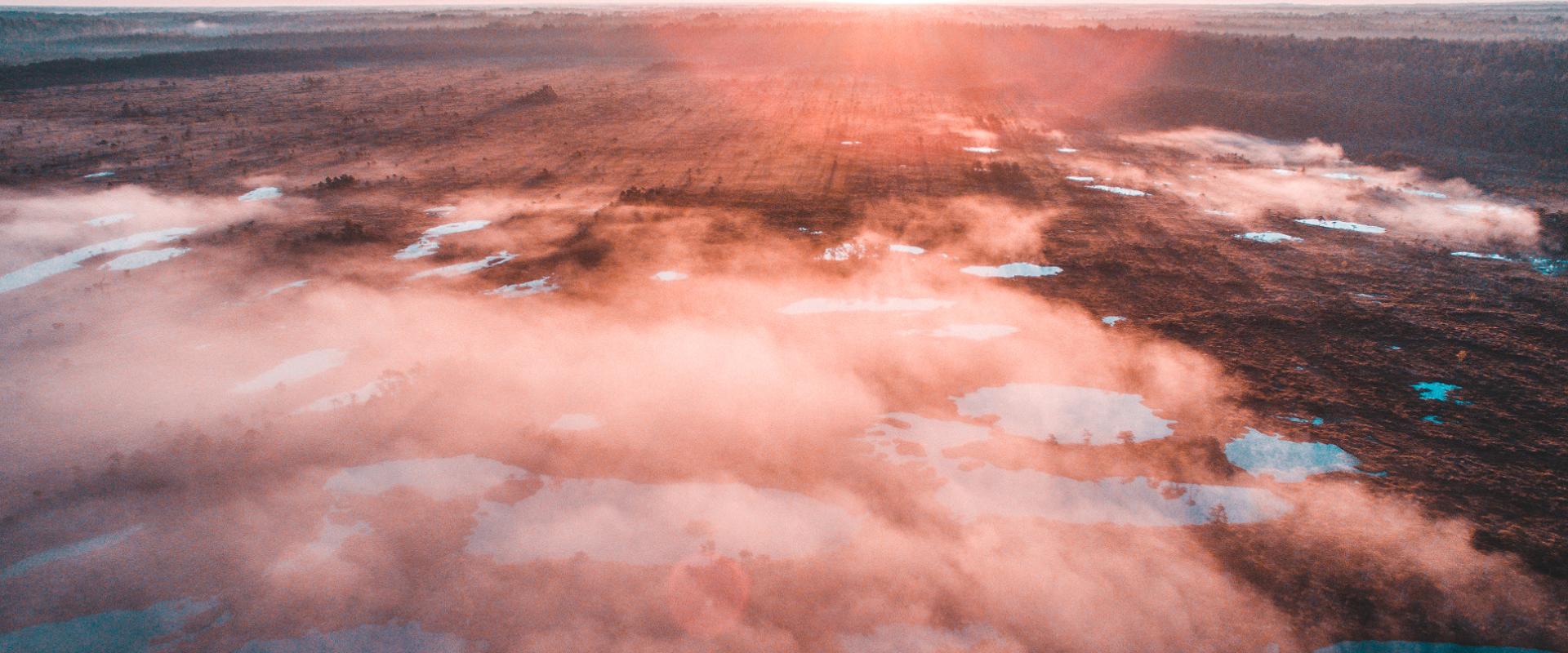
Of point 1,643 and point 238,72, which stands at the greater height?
point 238,72

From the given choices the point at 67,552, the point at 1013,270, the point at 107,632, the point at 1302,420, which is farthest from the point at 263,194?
the point at 1302,420

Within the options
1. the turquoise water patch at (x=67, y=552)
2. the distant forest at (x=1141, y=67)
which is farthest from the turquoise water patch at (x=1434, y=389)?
the distant forest at (x=1141, y=67)

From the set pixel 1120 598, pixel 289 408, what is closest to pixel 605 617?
pixel 1120 598

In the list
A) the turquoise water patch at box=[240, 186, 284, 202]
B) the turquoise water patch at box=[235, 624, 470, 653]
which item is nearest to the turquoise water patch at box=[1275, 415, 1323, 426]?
the turquoise water patch at box=[235, 624, 470, 653]

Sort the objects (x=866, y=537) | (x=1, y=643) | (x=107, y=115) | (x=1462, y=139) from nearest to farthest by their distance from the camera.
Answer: (x=1, y=643) → (x=866, y=537) → (x=1462, y=139) → (x=107, y=115)

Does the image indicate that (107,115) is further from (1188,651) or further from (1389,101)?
(1389,101)

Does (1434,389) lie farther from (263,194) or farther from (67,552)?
(263,194)
